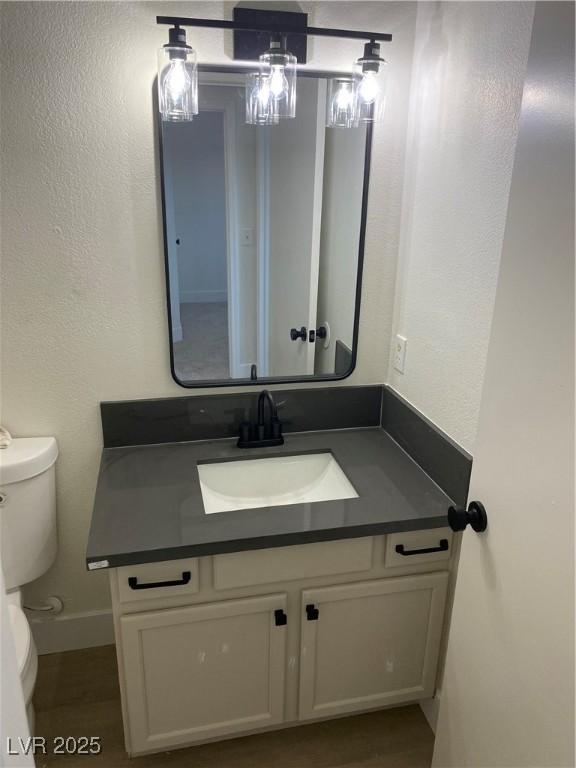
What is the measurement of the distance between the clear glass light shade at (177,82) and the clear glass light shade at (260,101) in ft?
0.48

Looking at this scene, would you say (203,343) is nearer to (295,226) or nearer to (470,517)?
(295,226)

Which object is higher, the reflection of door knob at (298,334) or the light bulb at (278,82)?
the light bulb at (278,82)

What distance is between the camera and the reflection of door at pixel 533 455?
0.90 metres

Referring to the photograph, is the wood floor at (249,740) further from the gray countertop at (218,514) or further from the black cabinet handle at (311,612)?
the gray countertop at (218,514)

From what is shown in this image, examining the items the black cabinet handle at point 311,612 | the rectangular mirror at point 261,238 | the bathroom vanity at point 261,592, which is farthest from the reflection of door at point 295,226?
the black cabinet handle at point 311,612

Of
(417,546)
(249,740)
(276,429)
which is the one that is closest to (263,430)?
(276,429)

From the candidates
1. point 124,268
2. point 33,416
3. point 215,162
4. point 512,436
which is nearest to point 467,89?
point 215,162

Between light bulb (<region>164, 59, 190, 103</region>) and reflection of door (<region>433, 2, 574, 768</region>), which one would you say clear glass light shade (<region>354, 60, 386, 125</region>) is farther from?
reflection of door (<region>433, 2, 574, 768</region>)

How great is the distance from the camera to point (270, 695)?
1.60 meters

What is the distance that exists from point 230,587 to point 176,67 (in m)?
1.35

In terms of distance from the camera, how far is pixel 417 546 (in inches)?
60.9

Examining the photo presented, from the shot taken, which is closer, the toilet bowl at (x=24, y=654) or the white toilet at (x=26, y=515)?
the toilet bowl at (x=24, y=654)

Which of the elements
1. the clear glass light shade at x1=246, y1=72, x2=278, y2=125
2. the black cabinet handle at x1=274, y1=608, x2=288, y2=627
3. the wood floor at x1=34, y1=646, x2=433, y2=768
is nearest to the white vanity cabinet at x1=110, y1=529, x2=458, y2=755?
the black cabinet handle at x1=274, y1=608, x2=288, y2=627

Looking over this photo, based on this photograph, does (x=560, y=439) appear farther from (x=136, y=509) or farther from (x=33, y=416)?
(x=33, y=416)
